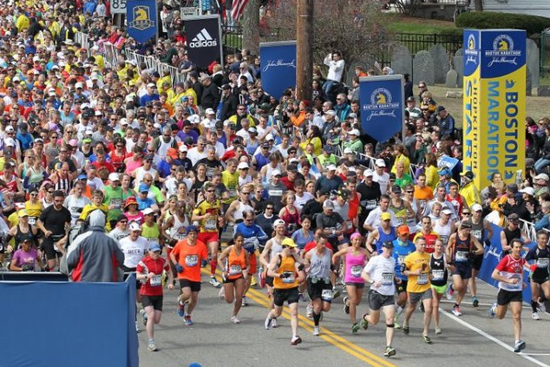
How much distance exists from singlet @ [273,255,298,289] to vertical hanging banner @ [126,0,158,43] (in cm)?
1945

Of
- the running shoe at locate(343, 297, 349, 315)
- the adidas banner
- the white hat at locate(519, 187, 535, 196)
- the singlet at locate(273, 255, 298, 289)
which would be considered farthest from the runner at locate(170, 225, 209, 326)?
the adidas banner

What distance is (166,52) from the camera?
35969 mm

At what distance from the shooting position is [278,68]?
102 feet

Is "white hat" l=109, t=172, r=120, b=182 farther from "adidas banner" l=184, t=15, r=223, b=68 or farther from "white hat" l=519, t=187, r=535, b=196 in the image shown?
"adidas banner" l=184, t=15, r=223, b=68

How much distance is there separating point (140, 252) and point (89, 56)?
21.6 m

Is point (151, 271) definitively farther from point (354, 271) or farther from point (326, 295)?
point (354, 271)

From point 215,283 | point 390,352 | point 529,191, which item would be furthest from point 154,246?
point 529,191

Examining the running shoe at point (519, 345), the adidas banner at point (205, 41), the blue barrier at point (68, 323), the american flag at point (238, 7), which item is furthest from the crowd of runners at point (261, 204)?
the american flag at point (238, 7)

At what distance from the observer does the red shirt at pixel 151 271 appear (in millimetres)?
18438

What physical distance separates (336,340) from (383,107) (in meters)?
8.46

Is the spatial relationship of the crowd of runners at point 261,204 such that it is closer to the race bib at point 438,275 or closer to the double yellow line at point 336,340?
the race bib at point 438,275

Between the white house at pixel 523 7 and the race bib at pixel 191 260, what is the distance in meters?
38.3

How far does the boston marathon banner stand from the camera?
24.6 meters

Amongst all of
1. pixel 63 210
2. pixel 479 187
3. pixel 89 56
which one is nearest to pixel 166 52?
pixel 89 56
